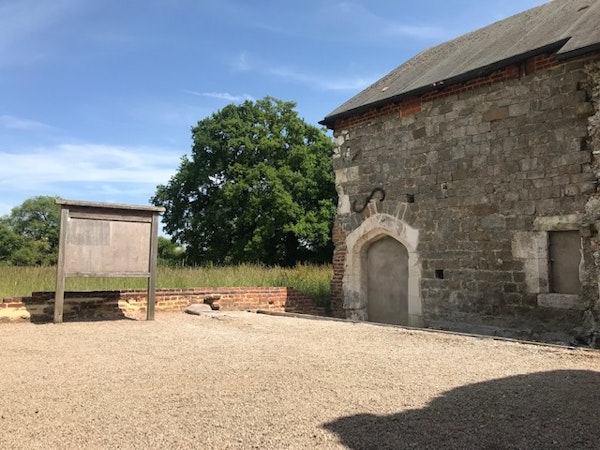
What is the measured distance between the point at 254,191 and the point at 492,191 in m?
21.6

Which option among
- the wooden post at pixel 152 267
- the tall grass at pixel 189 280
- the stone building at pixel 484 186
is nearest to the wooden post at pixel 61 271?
the wooden post at pixel 152 267

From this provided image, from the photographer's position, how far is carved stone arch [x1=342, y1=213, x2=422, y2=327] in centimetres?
1020

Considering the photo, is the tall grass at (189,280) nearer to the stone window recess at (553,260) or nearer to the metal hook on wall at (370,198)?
the metal hook on wall at (370,198)

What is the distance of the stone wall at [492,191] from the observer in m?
7.84

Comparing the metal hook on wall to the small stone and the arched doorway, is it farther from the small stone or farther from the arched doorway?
the small stone

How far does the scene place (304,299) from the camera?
12773mm

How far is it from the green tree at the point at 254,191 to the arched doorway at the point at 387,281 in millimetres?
16495

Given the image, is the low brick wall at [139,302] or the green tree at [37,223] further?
the green tree at [37,223]

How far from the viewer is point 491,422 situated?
11.8ft

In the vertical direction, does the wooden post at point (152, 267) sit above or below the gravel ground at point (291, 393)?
above

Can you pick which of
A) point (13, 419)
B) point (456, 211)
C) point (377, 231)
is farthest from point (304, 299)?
point (13, 419)

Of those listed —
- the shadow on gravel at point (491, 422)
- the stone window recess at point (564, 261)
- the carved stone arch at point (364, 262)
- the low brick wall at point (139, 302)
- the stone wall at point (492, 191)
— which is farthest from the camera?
the carved stone arch at point (364, 262)

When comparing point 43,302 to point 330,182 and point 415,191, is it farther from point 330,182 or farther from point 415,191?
point 330,182

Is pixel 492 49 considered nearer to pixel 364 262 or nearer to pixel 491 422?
pixel 364 262
